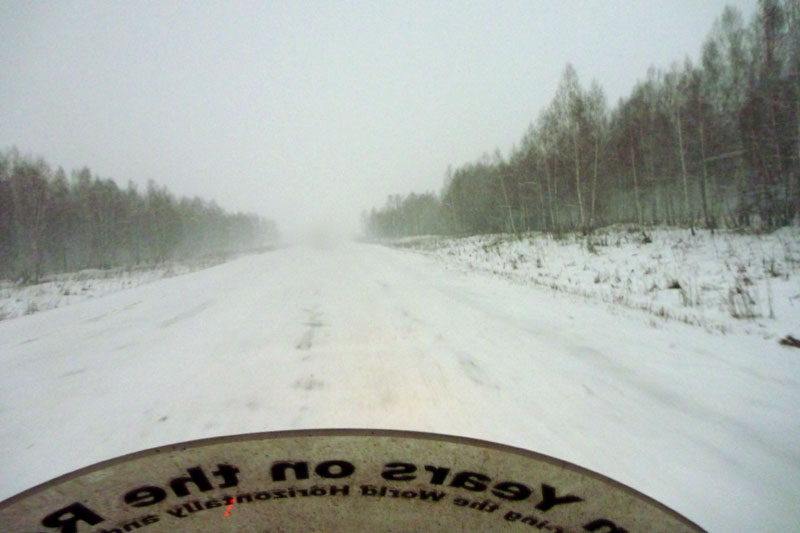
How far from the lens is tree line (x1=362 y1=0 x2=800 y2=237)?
16.0 m

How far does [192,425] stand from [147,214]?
58.2 meters

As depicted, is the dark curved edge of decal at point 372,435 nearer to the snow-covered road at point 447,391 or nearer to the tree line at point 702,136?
the snow-covered road at point 447,391

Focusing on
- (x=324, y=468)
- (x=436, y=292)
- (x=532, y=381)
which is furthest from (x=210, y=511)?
(x=436, y=292)

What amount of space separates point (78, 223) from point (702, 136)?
5877 cm

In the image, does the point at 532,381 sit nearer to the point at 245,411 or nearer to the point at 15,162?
the point at 245,411

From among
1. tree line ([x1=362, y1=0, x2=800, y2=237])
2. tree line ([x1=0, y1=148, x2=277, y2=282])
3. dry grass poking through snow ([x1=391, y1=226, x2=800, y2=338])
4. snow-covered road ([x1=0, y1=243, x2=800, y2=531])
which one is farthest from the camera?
tree line ([x1=0, y1=148, x2=277, y2=282])

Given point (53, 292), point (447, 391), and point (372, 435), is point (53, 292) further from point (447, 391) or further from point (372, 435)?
point (372, 435)

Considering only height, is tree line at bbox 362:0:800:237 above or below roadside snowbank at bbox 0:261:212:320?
above

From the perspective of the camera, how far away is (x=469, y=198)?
52.2 m

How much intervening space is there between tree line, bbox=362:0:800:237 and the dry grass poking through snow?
4.60 m

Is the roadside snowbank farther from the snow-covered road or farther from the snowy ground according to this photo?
the snow-covered road

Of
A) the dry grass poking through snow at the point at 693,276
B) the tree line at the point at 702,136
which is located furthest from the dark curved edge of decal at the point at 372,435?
the tree line at the point at 702,136

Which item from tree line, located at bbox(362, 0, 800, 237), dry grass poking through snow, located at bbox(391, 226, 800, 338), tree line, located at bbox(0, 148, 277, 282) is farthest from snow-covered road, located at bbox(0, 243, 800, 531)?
tree line, located at bbox(0, 148, 277, 282)

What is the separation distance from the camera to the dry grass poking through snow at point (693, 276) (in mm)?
5480
